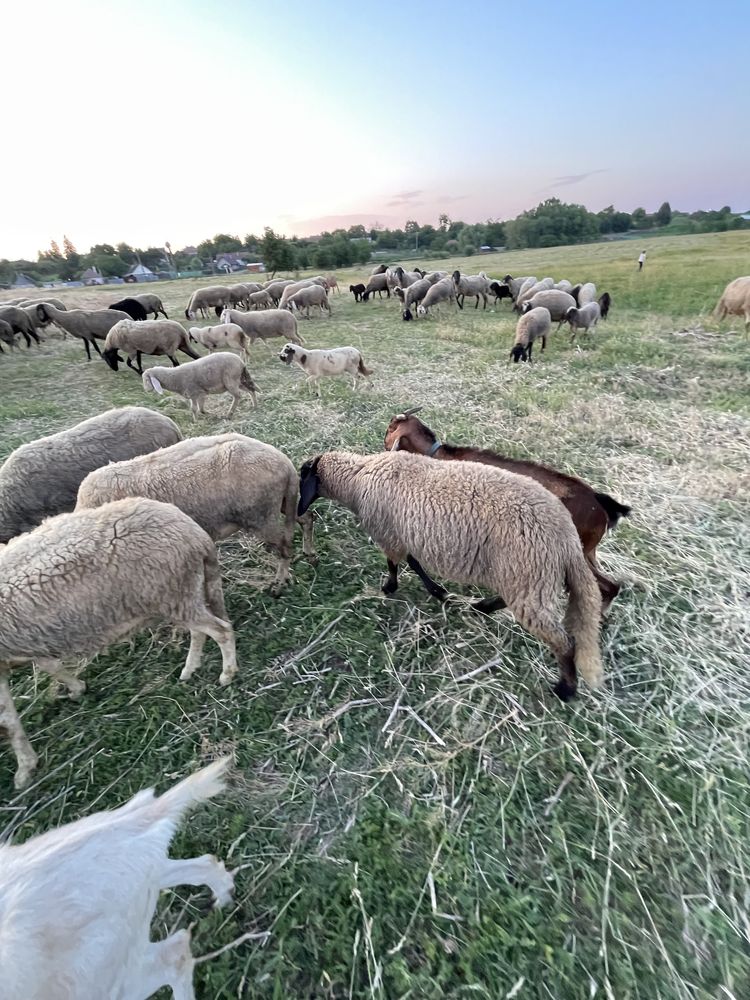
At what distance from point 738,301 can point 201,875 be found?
1661 cm

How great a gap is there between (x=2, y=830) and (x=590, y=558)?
4406 millimetres

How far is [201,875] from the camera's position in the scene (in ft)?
6.24

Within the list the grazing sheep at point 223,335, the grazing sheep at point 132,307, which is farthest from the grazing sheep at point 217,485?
the grazing sheep at point 132,307

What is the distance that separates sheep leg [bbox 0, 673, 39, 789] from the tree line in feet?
166

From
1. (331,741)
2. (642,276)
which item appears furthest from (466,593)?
(642,276)

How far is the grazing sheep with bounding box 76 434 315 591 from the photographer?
12.6 feet

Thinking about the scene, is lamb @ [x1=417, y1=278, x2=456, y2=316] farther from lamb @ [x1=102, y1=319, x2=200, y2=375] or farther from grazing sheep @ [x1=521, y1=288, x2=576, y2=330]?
lamb @ [x1=102, y1=319, x2=200, y2=375]

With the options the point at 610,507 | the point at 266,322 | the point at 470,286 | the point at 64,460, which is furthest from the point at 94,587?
Answer: the point at 470,286

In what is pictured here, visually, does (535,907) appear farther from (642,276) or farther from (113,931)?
(642,276)

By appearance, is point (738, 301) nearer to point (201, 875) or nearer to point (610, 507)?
point (610, 507)

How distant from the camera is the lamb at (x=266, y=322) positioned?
12953 millimetres


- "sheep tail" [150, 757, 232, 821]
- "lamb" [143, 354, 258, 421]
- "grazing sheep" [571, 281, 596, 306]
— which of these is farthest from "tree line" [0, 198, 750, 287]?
"sheep tail" [150, 757, 232, 821]

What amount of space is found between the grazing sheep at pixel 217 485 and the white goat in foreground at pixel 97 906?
94.5 inches

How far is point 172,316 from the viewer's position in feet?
67.9
